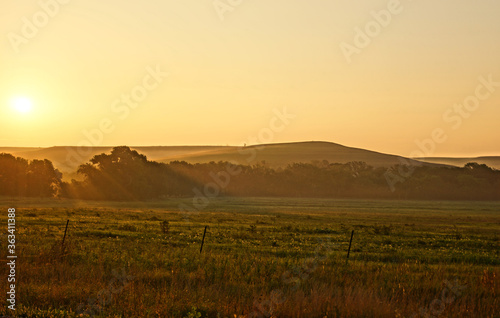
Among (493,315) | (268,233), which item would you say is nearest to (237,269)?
(493,315)

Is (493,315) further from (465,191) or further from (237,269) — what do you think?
(465,191)

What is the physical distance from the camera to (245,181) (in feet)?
581

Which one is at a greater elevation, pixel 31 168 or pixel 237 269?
pixel 31 168

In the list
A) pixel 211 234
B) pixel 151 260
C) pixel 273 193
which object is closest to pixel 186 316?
pixel 151 260

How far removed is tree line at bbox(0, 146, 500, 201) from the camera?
125 m

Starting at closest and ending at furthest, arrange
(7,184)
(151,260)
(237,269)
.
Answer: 1. (237,269)
2. (151,260)
3. (7,184)

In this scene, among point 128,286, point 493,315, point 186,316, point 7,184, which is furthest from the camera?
point 7,184

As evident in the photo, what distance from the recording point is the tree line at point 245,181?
125 meters

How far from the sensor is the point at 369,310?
13.7 m

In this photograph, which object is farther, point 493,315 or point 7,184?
point 7,184

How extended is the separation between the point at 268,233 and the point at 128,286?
2555 cm

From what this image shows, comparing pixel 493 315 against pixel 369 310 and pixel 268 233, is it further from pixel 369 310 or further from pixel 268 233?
pixel 268 233

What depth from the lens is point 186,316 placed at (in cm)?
1310

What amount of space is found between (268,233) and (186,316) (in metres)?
27.6
